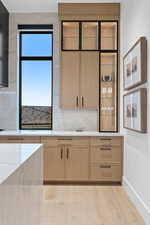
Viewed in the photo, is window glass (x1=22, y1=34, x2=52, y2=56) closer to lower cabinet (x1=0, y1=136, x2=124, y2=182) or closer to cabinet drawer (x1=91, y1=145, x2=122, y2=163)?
lower cabinet (x1=0, y1=136, x2=124, y2=182)

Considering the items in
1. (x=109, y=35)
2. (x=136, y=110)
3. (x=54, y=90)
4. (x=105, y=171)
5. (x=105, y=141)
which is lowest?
(x=105, y=171)

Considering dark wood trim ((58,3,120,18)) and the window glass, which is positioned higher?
dark wood trim ((58,3,120,18))

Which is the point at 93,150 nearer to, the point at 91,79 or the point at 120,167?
the point at 120,167

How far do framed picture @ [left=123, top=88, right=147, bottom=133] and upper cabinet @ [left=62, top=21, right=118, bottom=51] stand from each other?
142 centimetres

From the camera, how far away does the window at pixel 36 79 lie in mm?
5340

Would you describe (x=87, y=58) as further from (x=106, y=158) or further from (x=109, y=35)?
(x=106, y=158)

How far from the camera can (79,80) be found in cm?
487

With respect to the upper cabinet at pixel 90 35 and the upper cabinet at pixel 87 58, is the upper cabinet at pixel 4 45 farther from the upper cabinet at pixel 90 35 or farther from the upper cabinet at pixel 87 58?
the upper cabinet at pixel 90 35

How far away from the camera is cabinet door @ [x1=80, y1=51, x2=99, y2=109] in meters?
4.86

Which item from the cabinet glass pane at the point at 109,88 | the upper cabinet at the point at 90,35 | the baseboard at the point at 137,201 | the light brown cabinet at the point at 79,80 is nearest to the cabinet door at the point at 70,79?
the light brown cabinet at the point at 79,80

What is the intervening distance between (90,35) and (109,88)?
1.05 meters

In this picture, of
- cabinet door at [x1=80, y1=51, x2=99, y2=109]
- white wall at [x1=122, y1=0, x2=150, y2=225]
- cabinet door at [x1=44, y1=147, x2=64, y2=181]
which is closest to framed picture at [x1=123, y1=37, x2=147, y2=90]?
white wall at [x1=122, y1=0, x2=150, y2=225]

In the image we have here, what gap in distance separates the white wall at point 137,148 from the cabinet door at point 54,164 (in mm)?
1063

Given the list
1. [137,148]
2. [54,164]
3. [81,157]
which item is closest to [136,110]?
[137,148]
